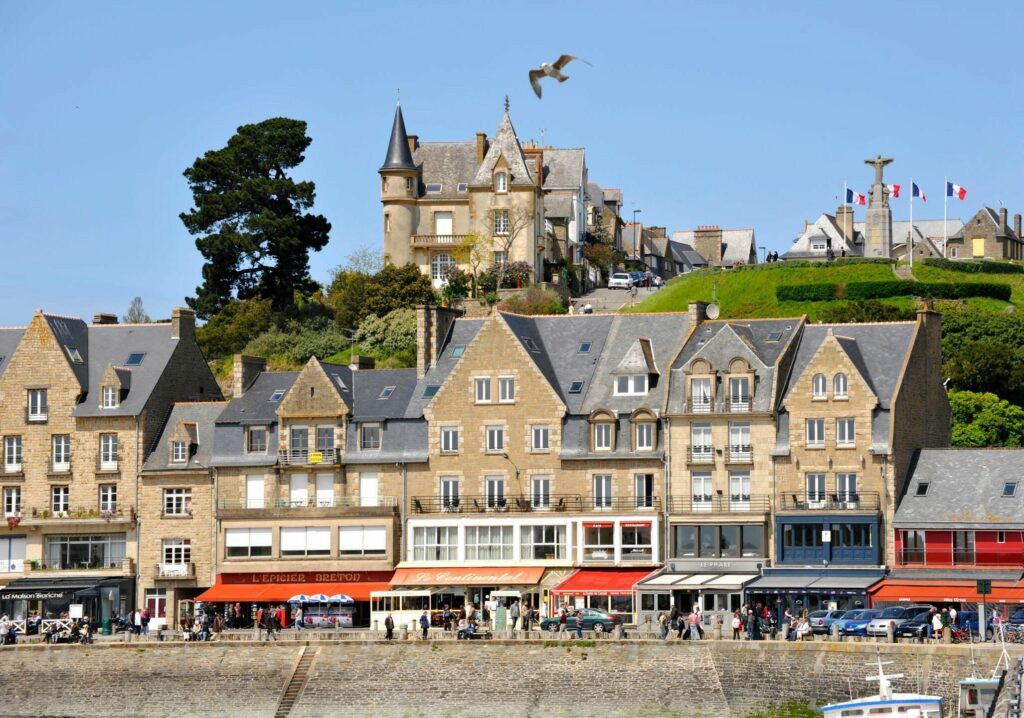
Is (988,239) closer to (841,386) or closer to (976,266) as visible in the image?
(976,266)

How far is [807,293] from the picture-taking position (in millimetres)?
106562

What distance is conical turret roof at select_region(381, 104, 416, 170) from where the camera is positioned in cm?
11269

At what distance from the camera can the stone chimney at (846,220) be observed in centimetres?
14000

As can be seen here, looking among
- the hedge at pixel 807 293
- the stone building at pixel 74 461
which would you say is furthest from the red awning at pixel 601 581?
the hedge at pixel 807 293

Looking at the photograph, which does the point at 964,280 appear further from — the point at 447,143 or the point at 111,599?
the point at 111,599

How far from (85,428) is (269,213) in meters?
30.7

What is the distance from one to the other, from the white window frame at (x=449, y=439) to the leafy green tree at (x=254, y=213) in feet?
114

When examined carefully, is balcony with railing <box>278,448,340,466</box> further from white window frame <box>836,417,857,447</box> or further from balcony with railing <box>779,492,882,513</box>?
white window frame <box>836,417,857,447</box>

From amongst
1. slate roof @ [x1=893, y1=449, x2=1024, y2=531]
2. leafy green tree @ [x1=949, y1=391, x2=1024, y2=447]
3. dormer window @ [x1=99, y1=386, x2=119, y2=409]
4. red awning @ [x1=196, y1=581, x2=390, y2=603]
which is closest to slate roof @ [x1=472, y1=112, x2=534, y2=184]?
leafy green tree @ [x1=949, y1=391, x2=1024, y2=447]

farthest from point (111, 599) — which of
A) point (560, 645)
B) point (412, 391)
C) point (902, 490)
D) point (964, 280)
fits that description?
point (964, 280)

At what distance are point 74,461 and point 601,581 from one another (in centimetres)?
2144

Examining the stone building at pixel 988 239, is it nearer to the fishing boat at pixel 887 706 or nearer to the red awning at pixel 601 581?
the red awning at pixel 601 581

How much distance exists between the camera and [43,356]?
7769 centimetres

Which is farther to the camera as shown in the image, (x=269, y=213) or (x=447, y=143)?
(x=447, y=143)
